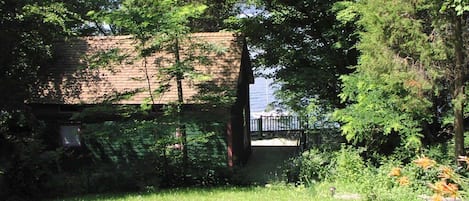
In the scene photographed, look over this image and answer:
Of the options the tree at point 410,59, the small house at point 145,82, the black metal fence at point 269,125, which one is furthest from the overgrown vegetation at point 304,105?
the black metal fence at point 269,125

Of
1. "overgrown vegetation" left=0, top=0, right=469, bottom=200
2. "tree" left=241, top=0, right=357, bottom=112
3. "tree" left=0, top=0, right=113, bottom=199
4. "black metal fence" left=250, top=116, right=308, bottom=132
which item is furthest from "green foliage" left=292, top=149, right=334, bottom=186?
"black metal fence" left=250, top=116, right=308, bottom=132

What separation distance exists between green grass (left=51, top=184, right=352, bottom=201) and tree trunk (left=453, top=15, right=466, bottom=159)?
348 cm

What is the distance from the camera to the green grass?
10.9m

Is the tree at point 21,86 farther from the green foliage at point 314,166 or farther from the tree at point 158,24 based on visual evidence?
the green foliage at point 314,166

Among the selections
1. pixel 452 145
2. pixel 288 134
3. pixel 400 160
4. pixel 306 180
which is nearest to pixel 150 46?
pixel 306 180

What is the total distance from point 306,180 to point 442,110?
4231mm

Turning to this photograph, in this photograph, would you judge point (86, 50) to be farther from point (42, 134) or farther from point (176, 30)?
point (176, 30)

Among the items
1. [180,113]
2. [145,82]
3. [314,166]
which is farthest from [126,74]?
[314,166]

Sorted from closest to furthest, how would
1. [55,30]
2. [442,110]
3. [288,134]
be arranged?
[442,110] → [55,30] → [288,134]

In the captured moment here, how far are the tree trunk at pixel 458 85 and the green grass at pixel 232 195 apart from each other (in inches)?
137

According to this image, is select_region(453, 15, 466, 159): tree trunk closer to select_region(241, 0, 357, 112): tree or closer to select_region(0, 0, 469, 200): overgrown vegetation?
select_region(0, 0, 469, 200): overgrown vegetation

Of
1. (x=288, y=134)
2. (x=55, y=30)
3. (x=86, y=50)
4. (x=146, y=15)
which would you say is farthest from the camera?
(x=288, y=134)

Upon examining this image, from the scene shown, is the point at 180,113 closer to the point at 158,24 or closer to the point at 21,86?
the point at 158,24

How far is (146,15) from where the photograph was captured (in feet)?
42.5
